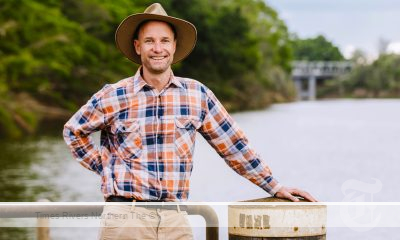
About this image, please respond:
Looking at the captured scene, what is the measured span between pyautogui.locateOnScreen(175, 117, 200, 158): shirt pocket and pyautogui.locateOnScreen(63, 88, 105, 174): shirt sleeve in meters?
0.24

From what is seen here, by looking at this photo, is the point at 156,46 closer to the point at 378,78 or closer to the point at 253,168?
the point at 253,168

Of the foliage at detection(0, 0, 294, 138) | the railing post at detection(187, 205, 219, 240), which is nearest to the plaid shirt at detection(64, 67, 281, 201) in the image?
the railing post at detection(187, 205, 219, 240)

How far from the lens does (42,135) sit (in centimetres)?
3878

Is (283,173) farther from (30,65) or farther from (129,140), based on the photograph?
(129,140)

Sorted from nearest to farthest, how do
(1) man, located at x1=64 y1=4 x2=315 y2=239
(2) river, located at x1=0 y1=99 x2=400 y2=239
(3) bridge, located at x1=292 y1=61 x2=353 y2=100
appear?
(1) man, located at x1=64 y1=4 x2=315 y2=239
(2) river, located at x1=0 y1=99 x2=400 y2=239
(3) bridge, located at x1=292 y1=61 x2=353 y2=100

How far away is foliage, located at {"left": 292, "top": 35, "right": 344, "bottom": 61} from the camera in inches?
5979

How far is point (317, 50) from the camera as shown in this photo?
15475cm

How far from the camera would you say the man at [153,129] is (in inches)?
124

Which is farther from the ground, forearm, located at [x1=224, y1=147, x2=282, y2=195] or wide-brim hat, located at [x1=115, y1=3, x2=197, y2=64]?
wide-brim hat, located at [x1=115, y1=3, x2=197, y2=64]

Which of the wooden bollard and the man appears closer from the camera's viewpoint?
the wooden bollard

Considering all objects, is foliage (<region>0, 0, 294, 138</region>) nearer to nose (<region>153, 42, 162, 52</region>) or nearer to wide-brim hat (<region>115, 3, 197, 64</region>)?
wide-brim hat (<region>115, 3, 197, 64</region>)

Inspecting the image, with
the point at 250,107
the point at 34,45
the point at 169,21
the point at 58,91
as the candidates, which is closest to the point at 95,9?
the point at 58,91

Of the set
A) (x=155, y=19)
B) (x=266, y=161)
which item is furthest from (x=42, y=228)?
(x=266, y=161)

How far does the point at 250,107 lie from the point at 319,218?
7038 cm
